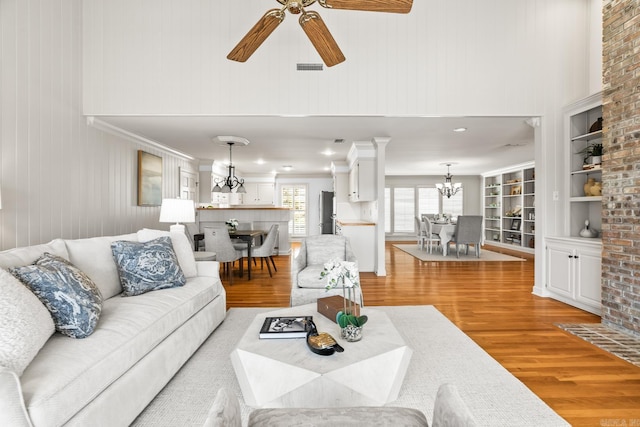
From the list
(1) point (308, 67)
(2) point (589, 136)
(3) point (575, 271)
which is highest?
(1) point (308, 67)

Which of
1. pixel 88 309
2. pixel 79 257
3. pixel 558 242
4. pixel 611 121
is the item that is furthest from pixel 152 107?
pixel 558 242

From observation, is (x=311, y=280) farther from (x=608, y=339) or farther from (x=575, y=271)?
(x=575, y=271)

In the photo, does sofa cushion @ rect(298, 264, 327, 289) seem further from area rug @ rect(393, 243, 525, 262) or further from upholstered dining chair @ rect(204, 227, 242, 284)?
area rug @ rect(393, 243, 525, 262)

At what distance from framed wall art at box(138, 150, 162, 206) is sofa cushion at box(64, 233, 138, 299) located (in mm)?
2873

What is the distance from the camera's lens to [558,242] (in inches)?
153

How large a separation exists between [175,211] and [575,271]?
4679 millimetres

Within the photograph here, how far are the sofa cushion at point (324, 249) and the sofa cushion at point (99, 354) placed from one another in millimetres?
1640

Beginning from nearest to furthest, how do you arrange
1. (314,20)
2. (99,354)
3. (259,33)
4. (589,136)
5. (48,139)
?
(99,354) → (314,20) → (259,33) → (48,139) → (589,136)

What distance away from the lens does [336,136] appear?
527 centimetres

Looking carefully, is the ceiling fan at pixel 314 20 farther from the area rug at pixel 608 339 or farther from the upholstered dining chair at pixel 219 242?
the area rug at pixel 608 339

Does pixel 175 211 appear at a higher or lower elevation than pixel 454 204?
lower

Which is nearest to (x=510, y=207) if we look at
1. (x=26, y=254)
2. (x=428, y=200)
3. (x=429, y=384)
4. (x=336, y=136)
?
(x=428, y=200)

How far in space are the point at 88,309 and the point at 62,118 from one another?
114 inches

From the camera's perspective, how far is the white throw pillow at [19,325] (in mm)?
1260
